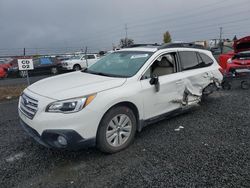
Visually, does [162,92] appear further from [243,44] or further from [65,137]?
[243,44]

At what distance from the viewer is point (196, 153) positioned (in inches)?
128

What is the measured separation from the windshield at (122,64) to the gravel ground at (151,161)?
126 centimetres

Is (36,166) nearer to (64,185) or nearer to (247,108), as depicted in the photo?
(64,185)

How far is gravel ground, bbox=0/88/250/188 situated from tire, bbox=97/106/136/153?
147 mm

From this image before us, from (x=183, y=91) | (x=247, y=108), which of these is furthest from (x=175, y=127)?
(x=247, y=108)

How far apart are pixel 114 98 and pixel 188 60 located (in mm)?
2376

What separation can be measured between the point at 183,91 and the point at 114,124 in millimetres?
1870

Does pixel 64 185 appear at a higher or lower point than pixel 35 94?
lower

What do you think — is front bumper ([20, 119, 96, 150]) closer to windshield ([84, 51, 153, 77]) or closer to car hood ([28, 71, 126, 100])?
car hood ([28, 71, 126, 100])

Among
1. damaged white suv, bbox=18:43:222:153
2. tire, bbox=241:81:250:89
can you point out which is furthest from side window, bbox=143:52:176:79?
tire, bbox=241:81:250:89

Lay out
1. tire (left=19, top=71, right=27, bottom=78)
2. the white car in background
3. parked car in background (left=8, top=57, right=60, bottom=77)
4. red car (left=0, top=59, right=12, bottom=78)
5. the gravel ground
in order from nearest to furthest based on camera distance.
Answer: the gravel ground, red car (left=0, top=59, right=12, bottom=78), tire (left=19, top=71, right=27, bottom=78), parked car in background (left=8, top=57, right=60, bottom=77), the white car in background

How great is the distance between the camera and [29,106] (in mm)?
3066

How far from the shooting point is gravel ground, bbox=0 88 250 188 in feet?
8.63

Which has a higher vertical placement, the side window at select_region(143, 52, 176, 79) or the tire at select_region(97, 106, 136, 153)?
the side window at select_region(143, 52, 176, 79)
